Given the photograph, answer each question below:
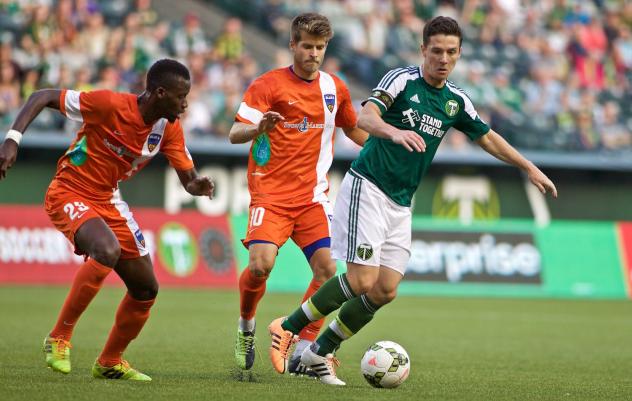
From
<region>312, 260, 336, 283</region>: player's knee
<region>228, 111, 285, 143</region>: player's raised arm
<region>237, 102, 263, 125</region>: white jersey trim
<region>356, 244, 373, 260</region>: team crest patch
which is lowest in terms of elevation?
<region>312, 260, 336, 283</region>: player's knee

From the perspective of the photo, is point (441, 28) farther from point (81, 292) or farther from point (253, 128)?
point (81, 292)

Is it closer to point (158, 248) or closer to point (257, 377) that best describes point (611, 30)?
point (158, 248)

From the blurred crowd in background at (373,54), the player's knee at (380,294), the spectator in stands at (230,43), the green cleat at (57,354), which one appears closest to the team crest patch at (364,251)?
the player's knee at (380,294)

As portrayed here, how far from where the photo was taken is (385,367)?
7469 millimetres

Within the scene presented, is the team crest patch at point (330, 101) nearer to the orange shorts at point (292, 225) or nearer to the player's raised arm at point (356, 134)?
the player's raised arm at point (356, 134)

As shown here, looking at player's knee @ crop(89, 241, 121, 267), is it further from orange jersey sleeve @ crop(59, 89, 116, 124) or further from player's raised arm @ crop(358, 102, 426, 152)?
player's raised arm @ crop(358, 102, 426, 152)

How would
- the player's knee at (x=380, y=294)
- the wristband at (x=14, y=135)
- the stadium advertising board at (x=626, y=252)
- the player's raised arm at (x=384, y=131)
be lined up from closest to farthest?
the player's raised arm at (x=384, y=131) → the wristband at (x=14, y=135) → the player's knee at (x=380, y=294) → the stadium advertising board at (x=626, y=252)

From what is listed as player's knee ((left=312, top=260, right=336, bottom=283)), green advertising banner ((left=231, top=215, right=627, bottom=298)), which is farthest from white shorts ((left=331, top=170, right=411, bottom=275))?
green advertising banner ((left=231, top=215, right=627, bottom=298))

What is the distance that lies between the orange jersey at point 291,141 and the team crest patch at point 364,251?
0.96 meters

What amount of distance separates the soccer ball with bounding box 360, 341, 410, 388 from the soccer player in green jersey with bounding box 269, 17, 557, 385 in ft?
0.79

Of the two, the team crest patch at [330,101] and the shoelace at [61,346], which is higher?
the team crest patch at [330,101]

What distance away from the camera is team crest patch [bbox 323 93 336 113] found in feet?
27.8

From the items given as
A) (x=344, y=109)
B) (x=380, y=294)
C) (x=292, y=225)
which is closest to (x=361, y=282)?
(x=380, y=294)

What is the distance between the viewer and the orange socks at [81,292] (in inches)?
292
